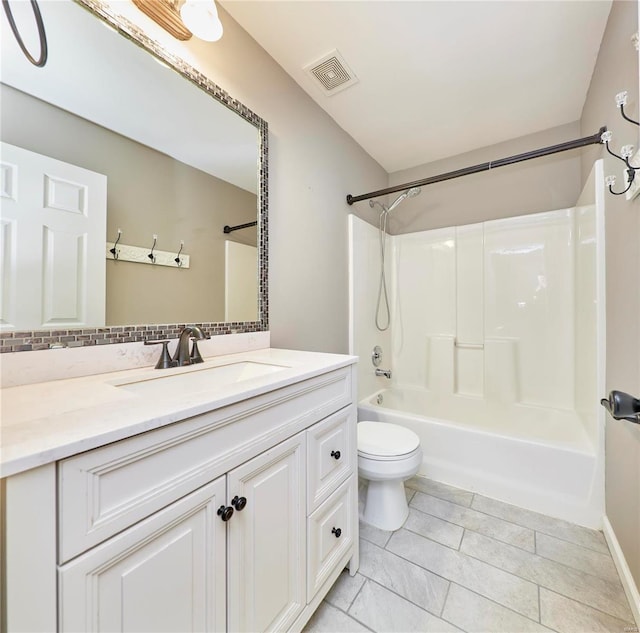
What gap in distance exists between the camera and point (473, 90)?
5.83ft

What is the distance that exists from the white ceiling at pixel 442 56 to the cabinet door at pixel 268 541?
1816mm

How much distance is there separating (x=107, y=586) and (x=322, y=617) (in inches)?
36.0

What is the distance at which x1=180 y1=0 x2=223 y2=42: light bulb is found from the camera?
3.48 ft

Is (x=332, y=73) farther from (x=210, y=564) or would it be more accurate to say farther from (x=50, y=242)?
(x=210, y=564)

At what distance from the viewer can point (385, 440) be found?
5.19 ft

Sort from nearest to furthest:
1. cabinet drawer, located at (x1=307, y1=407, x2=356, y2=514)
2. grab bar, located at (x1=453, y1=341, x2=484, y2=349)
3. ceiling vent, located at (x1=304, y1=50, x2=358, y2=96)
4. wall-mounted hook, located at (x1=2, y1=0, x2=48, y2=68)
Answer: wall-mounted hook, located at (x1=2, y1=0, x2=48, y2=68) → cabinet drawer, located at (x1=307, y1=407, x2=356, y2=514) → ceiling vent, located at (x1=304, y1=50, x2=358, y2=96) → grab bar, located at (x1=453, y1=341, x2=484, y2=349)

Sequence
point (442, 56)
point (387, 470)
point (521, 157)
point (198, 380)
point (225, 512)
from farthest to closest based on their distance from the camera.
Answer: point (521, 157) < point (442, 56) < point (387, 470) < point (198, 380) < point (225, 512)

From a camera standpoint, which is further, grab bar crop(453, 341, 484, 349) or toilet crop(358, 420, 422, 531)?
grab bar crop(453, 341, 484, 349)

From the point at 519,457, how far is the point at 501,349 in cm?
88

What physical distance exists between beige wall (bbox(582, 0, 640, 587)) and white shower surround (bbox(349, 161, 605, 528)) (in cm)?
13

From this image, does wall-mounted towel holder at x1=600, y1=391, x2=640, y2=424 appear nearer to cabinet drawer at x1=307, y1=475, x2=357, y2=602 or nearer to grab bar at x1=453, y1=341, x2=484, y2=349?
cabinet drawer at x1=307, y1=475, x2=357, y2=602

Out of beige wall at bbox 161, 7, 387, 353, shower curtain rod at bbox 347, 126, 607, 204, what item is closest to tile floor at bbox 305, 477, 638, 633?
beige wall at bbox 161, 7, 387, 353

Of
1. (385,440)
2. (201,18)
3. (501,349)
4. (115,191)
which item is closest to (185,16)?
(201,18)

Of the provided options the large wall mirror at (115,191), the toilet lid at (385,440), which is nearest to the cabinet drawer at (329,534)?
the toilet lid at (385,440)
